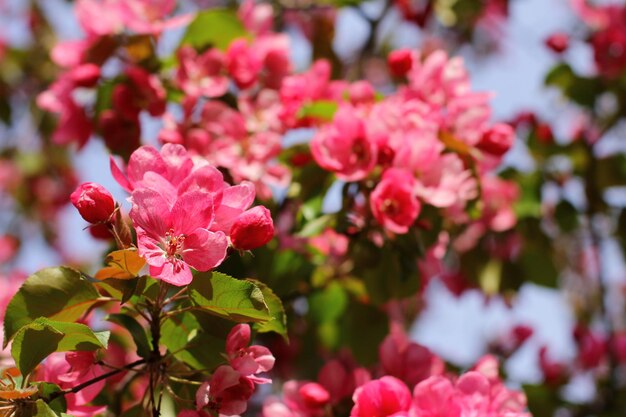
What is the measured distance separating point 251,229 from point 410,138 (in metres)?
0.58

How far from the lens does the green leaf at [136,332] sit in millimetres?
1247

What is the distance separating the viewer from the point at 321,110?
1.81 metres

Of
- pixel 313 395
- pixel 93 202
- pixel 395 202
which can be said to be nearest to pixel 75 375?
pixel 93 202

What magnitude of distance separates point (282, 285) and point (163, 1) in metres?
0.79

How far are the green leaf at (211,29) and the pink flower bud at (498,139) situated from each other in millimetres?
707

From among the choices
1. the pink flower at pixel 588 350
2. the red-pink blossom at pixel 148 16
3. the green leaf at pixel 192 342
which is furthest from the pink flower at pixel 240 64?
the pink flower at pixel 588 350

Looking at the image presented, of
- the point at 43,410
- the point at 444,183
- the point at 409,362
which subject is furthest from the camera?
the point at 444,183

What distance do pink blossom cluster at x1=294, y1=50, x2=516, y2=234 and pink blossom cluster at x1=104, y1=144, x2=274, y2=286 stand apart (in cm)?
42

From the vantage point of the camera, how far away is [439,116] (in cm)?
180

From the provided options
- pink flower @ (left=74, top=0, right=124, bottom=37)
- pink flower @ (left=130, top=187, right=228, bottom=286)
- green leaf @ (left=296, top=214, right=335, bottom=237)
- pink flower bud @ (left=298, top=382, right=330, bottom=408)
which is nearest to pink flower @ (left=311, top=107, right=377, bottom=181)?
green leaf @ (left=296, top=214, right=335, bottom=237)

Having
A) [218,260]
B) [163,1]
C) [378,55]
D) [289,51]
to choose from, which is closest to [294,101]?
[289,51]

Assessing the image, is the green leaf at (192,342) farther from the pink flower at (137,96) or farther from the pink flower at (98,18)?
the pink flower at (98,18)

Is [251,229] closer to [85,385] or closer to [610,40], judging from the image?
[85,385]

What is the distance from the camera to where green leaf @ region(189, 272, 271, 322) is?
3.68 ft
